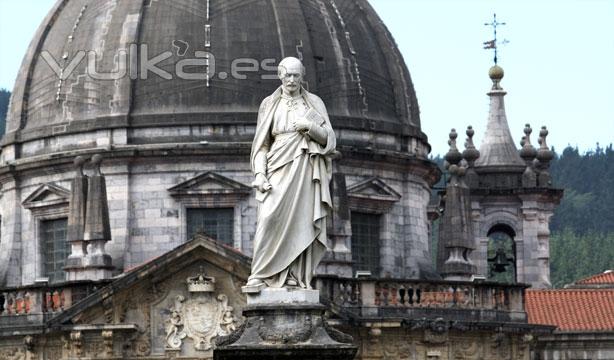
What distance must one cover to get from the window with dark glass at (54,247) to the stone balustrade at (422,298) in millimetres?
11039

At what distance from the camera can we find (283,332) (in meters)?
19.9

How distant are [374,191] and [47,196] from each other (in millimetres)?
10180

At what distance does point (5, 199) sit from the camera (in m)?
75.3

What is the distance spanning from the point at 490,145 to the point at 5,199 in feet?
65.2

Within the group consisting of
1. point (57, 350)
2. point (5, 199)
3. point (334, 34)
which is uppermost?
point (334, 34)

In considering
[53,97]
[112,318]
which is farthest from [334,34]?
[112,318]

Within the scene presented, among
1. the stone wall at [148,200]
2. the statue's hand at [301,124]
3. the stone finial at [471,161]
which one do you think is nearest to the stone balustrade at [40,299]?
the stone wall at [148,200]

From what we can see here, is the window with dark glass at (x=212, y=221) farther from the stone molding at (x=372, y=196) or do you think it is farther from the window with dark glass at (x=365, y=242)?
the window with dark glass at (x=365, y=242)

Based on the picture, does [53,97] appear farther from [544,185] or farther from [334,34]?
[544,185]

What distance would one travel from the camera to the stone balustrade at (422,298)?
6456cm

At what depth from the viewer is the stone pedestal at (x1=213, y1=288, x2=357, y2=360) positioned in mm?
19734

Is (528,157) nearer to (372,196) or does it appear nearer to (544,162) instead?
(544,162)

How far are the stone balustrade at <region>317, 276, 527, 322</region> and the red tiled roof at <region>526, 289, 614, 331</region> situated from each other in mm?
8544

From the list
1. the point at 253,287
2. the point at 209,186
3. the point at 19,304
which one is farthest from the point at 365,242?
the point at 253,287
